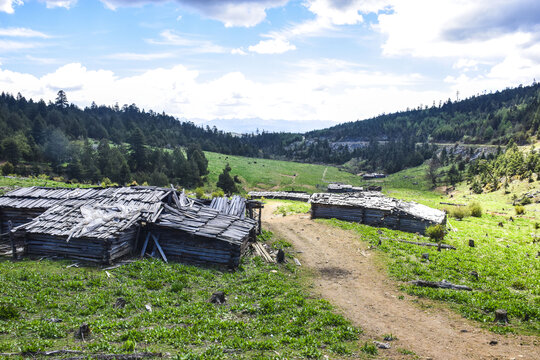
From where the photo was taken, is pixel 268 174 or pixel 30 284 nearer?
pixel 30 284

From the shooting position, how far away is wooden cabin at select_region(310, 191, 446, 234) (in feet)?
112

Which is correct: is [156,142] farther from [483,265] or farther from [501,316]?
[501,316]

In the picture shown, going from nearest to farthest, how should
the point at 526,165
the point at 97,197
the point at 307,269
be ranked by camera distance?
the point at 307,269 → the point at 97,197 → the point at 526,165

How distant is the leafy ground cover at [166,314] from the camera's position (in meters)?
10.7

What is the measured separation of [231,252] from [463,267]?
15.2m

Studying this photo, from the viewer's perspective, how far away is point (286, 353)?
10.7m

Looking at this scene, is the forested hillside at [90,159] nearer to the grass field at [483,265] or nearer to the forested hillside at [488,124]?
the grass field at [483,265]

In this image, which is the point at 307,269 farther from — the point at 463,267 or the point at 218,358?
the point at 218,358

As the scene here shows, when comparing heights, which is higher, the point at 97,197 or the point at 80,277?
the point at 97,197

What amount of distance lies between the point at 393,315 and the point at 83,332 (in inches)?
503

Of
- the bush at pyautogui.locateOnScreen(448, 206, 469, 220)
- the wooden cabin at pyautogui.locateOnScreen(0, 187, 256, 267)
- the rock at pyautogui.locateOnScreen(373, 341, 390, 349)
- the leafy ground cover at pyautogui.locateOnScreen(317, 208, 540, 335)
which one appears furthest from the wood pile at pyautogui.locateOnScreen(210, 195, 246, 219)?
the bush at pyautogui.locateOnScreen(448, 206, 469, 220)

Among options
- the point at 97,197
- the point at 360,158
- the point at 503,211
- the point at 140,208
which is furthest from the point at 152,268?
the point at 360,158

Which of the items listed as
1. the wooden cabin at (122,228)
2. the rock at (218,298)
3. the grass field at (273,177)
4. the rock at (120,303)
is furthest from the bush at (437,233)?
the grass field at (273,177)

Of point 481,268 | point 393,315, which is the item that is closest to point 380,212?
point 481,268
